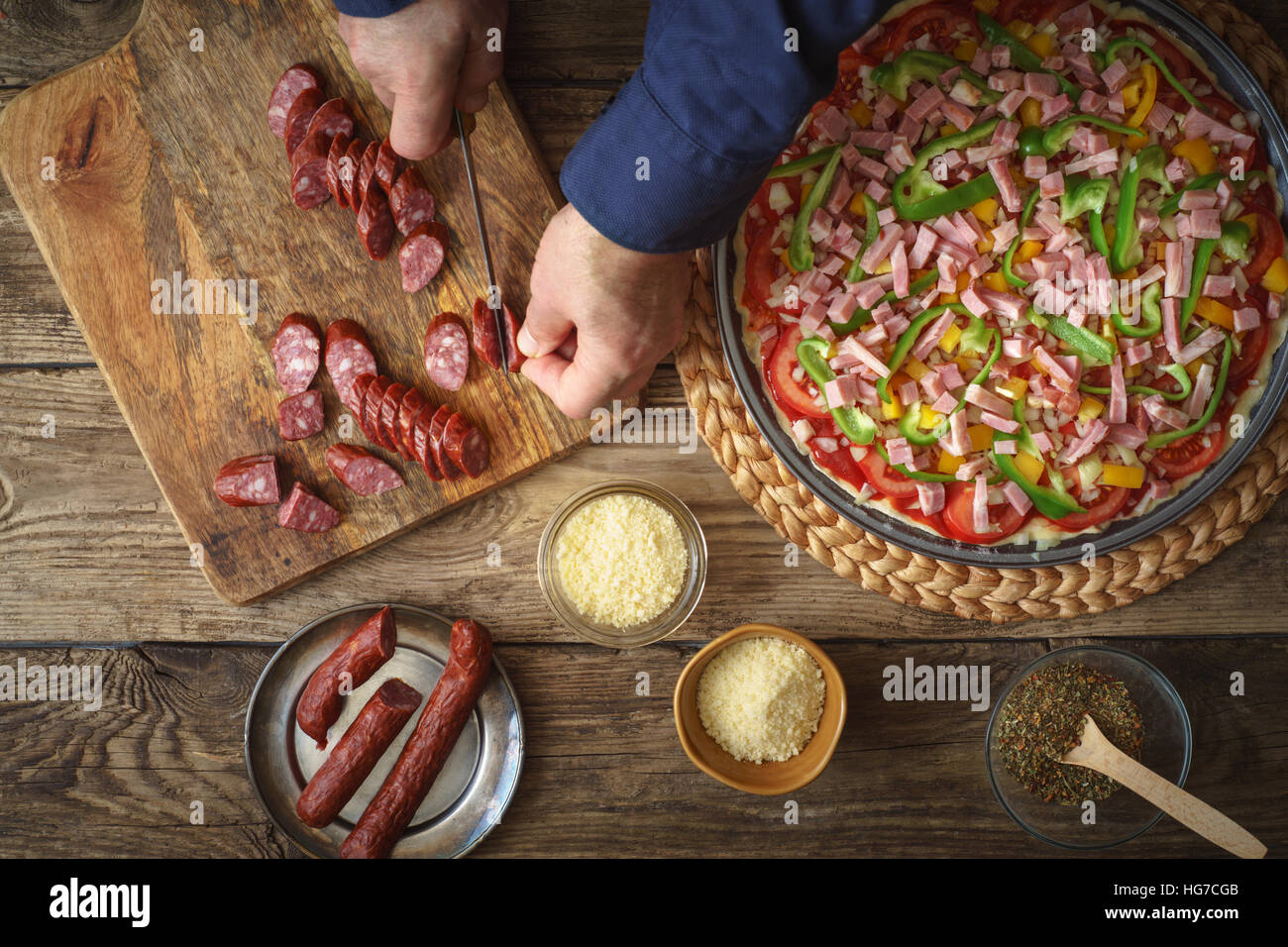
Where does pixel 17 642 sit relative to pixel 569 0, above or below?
below

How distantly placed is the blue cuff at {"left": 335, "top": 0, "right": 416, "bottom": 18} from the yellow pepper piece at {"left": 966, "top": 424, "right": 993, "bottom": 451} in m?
1.21

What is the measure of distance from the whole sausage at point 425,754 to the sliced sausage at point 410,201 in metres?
0.79

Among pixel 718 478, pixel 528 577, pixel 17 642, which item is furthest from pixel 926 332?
pixel 17 642

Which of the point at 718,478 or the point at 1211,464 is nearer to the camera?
the point at 1211,464

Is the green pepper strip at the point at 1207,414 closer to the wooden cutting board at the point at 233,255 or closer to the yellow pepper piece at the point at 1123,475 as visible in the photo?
the yellow pepper piece at the point at 1123,475

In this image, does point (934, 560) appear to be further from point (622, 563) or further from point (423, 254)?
point (423, 254)

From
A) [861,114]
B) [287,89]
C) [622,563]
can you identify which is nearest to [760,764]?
[622,563]

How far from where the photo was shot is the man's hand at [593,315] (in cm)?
135

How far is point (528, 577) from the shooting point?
1898 mm

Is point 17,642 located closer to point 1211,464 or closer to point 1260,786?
point 1211,464

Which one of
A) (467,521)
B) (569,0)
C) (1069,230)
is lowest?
(467,521)

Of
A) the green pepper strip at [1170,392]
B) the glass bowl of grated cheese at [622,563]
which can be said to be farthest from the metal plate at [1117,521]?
the glass bowl of grated cheese at [622,563]

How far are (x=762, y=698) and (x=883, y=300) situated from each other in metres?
0.77

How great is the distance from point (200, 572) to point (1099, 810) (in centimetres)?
189
